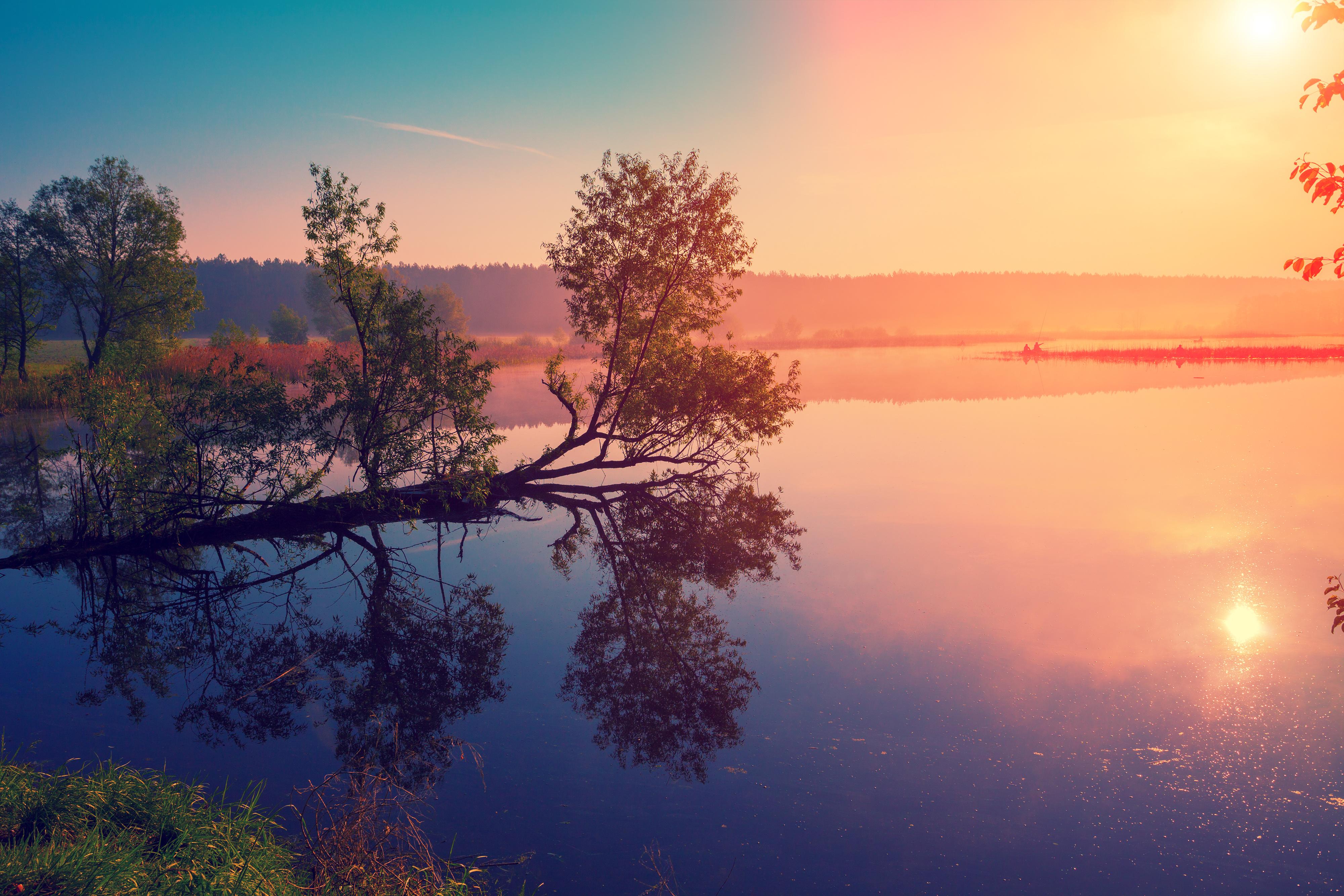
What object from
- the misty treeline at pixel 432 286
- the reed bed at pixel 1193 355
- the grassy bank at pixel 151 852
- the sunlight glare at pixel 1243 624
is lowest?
the grassy bank at pixel 151 852

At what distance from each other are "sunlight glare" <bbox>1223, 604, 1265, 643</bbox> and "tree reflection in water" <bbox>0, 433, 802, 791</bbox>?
705 cm

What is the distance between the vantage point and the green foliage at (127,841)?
177 inches

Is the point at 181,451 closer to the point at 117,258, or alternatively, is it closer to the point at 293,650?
the point at 293,650

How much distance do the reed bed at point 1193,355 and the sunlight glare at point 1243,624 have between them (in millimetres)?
61932

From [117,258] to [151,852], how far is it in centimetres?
4453

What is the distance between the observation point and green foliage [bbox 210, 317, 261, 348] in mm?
45062

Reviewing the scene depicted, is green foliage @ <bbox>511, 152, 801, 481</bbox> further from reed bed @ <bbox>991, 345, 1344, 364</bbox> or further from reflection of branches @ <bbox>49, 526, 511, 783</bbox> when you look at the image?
reed bed @ <bbox>991, 345, 1344, 364</bbox>

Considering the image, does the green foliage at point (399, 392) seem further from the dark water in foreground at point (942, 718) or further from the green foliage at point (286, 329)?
the green foliage at point (286, 329)

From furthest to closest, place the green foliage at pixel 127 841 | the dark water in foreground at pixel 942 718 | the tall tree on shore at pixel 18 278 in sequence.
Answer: the tall tree on shore at pixel 18 278
the dark water in foreground at pixel 942 718
the green foliage at pixel 127 841

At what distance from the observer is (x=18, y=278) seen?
120ft

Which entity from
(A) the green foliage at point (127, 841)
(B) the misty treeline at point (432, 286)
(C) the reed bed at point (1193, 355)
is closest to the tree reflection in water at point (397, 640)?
(A) the green foliage at point (127, 841)

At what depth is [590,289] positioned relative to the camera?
20.5 meters

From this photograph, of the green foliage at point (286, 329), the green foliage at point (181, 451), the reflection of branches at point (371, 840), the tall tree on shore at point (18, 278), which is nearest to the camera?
the reflection of branches at point (371, 840)

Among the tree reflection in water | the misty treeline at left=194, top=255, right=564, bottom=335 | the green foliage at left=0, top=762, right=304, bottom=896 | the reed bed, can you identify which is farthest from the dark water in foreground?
the misty treeline at left=194, top=255, right=564, bottom=335
